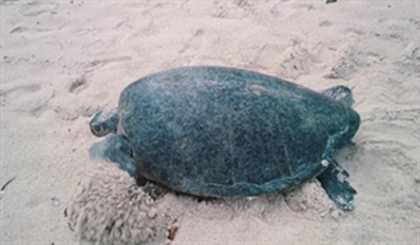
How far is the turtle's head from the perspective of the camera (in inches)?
84.5

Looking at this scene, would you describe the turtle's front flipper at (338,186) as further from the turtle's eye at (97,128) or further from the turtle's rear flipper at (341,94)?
the turtle's eye at (97,128)

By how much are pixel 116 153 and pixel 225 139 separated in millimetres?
606

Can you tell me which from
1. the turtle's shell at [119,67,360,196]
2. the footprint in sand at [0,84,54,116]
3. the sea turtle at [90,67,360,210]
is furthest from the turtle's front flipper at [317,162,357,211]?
the footprint in sand at [0,84,54,116]

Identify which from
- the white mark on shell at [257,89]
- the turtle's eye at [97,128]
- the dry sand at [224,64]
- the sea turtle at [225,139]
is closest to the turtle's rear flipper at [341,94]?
the dry sand at [224,64]

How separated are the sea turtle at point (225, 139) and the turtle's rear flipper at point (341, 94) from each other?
396 mm

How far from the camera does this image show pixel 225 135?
185cm

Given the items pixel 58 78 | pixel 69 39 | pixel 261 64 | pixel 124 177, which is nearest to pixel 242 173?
pixel 124 177

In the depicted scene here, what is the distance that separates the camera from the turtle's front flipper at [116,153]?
1.88m

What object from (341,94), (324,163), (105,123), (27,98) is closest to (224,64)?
→ (341,94)

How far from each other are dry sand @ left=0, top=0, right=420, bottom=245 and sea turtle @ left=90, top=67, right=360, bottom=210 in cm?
15

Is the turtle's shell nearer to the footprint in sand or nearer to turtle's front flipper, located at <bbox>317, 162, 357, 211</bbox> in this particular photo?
turtle's front flipper, located at <bbox>317, 162, 357, 211</bbox>

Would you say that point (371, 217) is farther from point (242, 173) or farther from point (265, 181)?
point (242, 173)

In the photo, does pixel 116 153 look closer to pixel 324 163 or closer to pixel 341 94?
pixel 324 163

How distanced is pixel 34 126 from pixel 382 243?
2.33m
